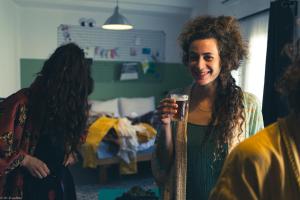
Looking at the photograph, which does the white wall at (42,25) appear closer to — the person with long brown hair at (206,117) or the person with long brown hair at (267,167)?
the person with long brown hair at (206,117)

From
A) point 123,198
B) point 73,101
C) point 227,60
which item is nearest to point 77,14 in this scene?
point 123,198

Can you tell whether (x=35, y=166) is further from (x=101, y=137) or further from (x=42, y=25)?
(x=42, y=25)

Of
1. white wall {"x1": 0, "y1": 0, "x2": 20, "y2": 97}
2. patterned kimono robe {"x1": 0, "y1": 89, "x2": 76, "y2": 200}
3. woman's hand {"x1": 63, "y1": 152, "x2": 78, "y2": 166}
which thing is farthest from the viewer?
white wall {"x1": 0, "y1": 0, "x2": 20, "y2": 97}

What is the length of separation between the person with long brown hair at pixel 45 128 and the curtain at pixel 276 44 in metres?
2.48

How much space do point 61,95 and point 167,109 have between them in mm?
638

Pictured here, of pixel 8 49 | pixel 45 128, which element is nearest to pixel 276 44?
pixel 45 128

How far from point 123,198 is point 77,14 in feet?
13.7

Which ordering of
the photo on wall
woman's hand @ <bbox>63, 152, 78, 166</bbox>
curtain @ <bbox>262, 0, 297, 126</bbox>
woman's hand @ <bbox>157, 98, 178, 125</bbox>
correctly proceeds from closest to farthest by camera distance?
woman's hand @ <bbox>157, 98, 178, 125</bbox>, woman's hand @ <bbox>63, 152, 78, 166</bbox>, curtain @ <bbox>262, 0, 297, 126</bbox>, the photo on wall

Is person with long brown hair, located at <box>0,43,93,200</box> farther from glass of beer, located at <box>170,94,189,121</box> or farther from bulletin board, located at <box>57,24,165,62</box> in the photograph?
bulletin board, located at <box>57,24,165,62</box>

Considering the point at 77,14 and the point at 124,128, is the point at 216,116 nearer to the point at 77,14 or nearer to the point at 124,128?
the point at 124,128

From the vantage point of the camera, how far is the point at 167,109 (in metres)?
1.41

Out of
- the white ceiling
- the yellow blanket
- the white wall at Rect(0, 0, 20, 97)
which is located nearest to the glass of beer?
the yellow blanket

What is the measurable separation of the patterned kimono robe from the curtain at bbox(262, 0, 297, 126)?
260cm

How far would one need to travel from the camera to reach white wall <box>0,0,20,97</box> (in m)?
4.71
